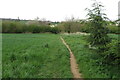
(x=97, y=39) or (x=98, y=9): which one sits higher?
(x=98, y=9)

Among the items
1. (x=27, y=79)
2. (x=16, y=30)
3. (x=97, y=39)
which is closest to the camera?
(x=27, y=79)

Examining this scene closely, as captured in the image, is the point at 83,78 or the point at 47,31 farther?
the point at 47,31

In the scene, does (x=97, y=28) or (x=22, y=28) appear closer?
(x=97, y=28)

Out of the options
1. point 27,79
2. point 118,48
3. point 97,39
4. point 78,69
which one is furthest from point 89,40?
point 27,79

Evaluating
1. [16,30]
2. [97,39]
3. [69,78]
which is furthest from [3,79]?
[16,30]

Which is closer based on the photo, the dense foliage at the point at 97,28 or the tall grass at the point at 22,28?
the dense foliage at the point at 97,28

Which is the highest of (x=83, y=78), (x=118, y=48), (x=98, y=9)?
(x=98, y=9)

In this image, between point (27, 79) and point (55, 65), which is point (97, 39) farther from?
point (27, 79)

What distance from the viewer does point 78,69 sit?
7656 mm

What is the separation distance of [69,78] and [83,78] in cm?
61

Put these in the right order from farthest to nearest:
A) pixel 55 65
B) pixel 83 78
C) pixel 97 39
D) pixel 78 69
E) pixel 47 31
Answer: pixel 47 31 < pixel 97 39 < pixel 55 65 < pixel 78 69 < pixel 83 78

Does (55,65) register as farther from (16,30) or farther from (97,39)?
(16,30)

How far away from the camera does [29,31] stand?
5028 centimetres

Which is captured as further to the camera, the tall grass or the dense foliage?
the tall grass
